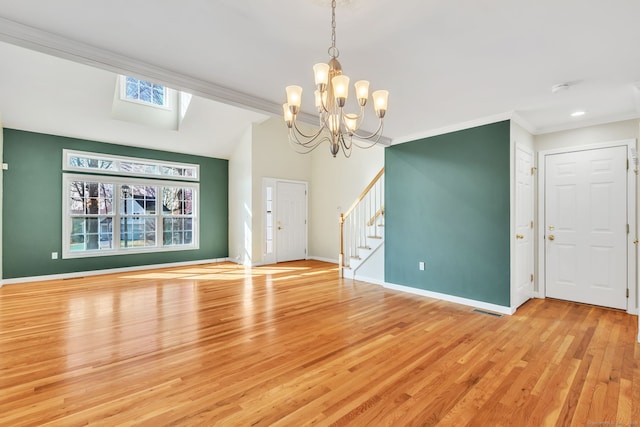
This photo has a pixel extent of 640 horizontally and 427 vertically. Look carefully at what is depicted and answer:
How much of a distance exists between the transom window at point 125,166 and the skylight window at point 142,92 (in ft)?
3.99

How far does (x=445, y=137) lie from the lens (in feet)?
14.1

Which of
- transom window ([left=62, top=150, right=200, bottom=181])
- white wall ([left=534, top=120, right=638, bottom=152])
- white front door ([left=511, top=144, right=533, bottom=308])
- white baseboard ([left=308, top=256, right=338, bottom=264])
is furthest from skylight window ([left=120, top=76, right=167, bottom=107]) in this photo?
white wall ([left=534, top=120, right=638, bottom=152])

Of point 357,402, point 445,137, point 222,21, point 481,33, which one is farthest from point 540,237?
point 222,21

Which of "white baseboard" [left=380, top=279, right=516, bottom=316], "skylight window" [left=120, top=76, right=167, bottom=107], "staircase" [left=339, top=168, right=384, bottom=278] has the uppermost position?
"skylight window" [left=120, top=76, right=167, bottom=107]

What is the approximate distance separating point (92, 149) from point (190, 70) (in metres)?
4.72

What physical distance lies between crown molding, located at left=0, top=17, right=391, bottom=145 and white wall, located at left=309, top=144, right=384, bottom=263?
406 cm

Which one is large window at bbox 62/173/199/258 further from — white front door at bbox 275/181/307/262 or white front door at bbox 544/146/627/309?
white front door at bbox 544/146/627/309

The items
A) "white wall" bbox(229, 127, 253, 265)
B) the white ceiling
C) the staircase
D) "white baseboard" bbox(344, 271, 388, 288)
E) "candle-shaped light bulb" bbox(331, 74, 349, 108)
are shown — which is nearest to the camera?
the white ceiling

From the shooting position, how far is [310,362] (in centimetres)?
A: 251

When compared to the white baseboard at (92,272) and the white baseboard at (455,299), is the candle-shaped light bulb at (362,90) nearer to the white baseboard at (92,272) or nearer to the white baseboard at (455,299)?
the white baseboard at (455,299)

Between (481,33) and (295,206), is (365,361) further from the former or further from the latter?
(295,206)

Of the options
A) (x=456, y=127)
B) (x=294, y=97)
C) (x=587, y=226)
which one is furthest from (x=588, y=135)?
(x=294, y=97)

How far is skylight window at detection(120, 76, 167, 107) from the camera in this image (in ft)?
19.4

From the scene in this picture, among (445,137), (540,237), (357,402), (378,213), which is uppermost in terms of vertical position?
(445,137)
